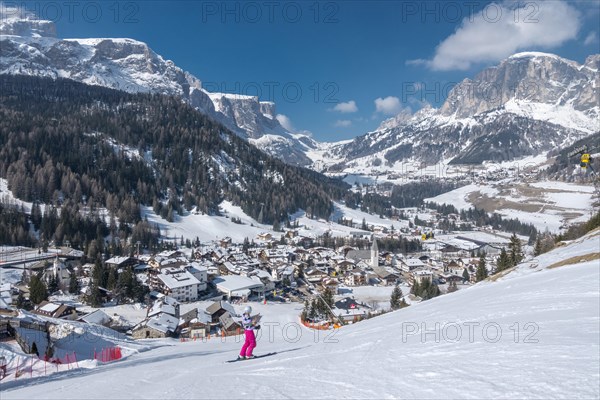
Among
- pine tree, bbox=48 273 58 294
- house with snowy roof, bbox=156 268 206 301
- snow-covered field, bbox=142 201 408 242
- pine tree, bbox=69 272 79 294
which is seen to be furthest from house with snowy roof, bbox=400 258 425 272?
pine tree, bbox=48 273 58 294

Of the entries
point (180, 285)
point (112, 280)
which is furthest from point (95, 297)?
point (180, 285)

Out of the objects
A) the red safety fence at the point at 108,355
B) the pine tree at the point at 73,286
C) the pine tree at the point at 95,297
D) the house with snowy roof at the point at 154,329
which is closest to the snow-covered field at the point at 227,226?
the pine tree at the point at 73,286

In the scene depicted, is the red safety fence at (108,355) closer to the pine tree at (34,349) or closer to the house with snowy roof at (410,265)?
the pine tree at (34,349)

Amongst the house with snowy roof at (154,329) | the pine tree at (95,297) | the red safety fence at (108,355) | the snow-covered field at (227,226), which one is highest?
the snow-covered field at (227,226)

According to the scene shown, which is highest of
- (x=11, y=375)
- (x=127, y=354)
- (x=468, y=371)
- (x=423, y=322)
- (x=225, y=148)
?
(x=225, y=148)

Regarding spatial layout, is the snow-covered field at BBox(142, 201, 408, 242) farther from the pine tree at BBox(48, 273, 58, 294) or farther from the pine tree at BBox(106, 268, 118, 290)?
the pine tree at BBox(48, 273, 58, 294)

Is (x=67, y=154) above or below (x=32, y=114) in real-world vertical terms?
below

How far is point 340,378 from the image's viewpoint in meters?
6.64

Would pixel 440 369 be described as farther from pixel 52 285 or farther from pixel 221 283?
pixel 221 283

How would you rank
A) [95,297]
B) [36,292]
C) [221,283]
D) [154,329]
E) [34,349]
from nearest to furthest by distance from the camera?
[34,349]
[154,329]
[36,292]
[95,297]
[221,283]

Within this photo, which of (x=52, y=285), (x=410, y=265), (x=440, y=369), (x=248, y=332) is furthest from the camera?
(x=410, y=265)

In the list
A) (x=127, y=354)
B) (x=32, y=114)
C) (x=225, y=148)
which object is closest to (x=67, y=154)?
(x=32, y=114)

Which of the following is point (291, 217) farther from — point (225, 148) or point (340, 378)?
point (340, 378)

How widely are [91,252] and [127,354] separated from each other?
201ft
